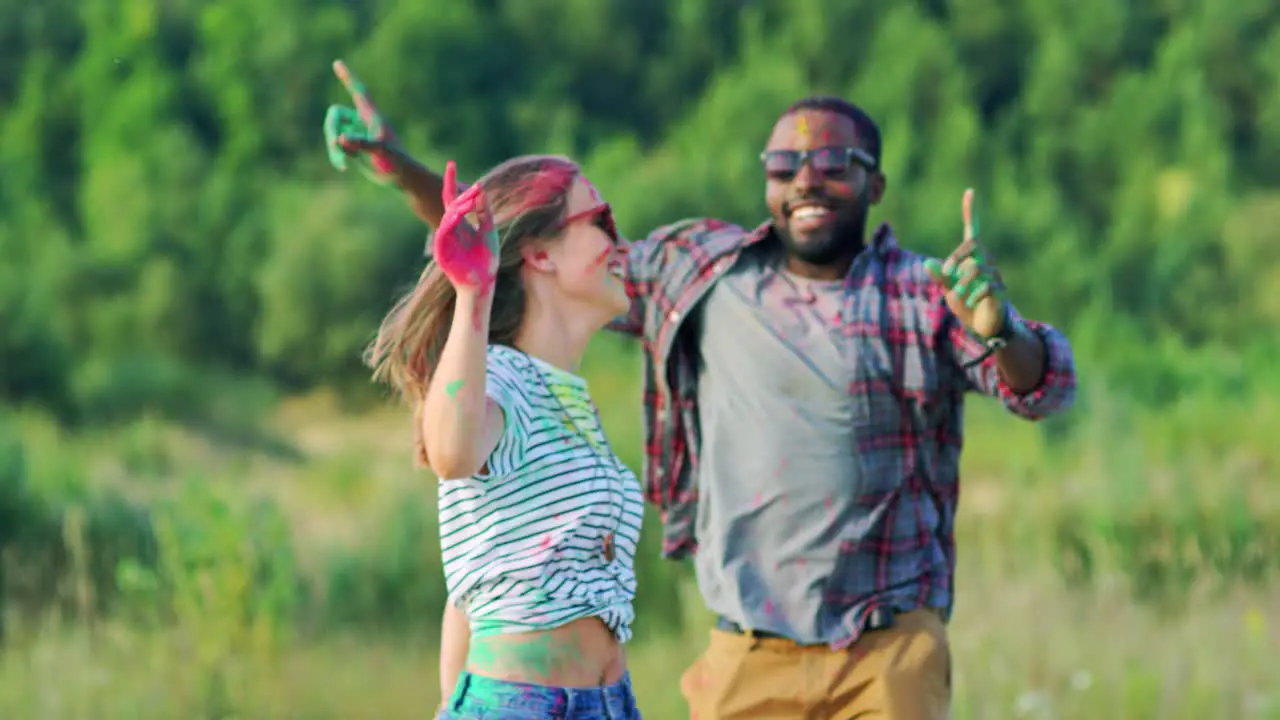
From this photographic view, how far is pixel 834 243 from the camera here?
3863mm

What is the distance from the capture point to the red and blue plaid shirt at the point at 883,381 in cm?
370

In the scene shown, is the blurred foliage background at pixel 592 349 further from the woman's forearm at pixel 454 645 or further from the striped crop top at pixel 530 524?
the striped crop top at pixel 530 524

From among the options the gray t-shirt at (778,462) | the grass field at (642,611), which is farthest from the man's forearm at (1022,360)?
the grass field at (642,611)

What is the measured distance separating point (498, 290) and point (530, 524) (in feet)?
1.28

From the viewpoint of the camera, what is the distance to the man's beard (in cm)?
386

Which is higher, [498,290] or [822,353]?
[822,353]

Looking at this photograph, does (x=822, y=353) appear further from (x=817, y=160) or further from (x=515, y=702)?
(x=515, y=702)

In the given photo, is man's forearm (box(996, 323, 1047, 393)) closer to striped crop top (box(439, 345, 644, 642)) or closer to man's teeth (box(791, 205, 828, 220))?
man's teeth (box(791, 205, 828, 220))

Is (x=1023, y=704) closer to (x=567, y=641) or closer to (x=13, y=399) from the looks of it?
(x=567, y=641)

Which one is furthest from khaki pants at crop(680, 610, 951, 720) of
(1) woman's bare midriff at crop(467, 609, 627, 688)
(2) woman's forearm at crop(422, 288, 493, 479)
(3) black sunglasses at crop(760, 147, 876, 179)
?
(2) woman's forearm at crop(422, 288, 493, 479)

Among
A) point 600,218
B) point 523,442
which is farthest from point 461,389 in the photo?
point 600,218

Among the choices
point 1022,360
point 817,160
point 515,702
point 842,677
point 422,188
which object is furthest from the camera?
point 817,160

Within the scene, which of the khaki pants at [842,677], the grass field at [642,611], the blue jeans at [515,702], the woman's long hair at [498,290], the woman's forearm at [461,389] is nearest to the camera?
the woman's forearm at [461,389]

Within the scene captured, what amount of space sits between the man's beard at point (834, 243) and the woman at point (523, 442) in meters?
1.15
